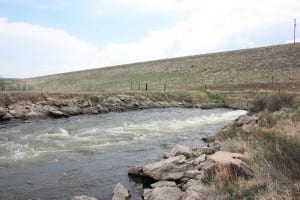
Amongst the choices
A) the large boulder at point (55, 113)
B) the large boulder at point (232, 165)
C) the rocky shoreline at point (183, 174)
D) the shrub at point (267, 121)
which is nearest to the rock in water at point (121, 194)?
the rocky shoreline at point (183, 174)

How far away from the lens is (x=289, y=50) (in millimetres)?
65062

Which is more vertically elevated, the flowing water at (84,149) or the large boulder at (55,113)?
the large boulder at (55,113)

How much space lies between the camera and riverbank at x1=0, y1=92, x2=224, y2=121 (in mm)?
29797

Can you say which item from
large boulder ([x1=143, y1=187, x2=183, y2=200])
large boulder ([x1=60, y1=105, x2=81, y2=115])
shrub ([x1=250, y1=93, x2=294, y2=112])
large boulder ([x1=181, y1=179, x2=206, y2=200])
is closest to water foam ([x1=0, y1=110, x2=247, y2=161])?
shrub ([x1=250, y1=93, x2=294, y2=112])

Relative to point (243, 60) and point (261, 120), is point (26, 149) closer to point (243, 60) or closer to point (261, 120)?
point (261, 120)

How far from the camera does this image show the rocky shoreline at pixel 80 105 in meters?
29.5

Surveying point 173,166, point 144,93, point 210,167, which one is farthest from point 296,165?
point 144,93

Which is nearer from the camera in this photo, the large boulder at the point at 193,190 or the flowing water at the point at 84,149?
the large boulder at the point at 193,190

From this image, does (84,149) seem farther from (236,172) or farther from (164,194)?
(236,172)

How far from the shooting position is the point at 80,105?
33.2m

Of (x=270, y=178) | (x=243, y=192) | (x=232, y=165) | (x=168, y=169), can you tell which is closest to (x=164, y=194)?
(x=232, y=165)

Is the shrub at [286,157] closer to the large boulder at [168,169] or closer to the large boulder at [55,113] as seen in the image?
the large boulder at [168,169]

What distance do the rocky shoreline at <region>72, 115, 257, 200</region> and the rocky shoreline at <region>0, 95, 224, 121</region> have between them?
56.8 ft

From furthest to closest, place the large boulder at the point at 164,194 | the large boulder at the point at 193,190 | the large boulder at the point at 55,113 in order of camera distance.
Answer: the large boulder at the point at 55,113 → the large boulder at the point at 164,194 → the large boulder at the point at 193,190
